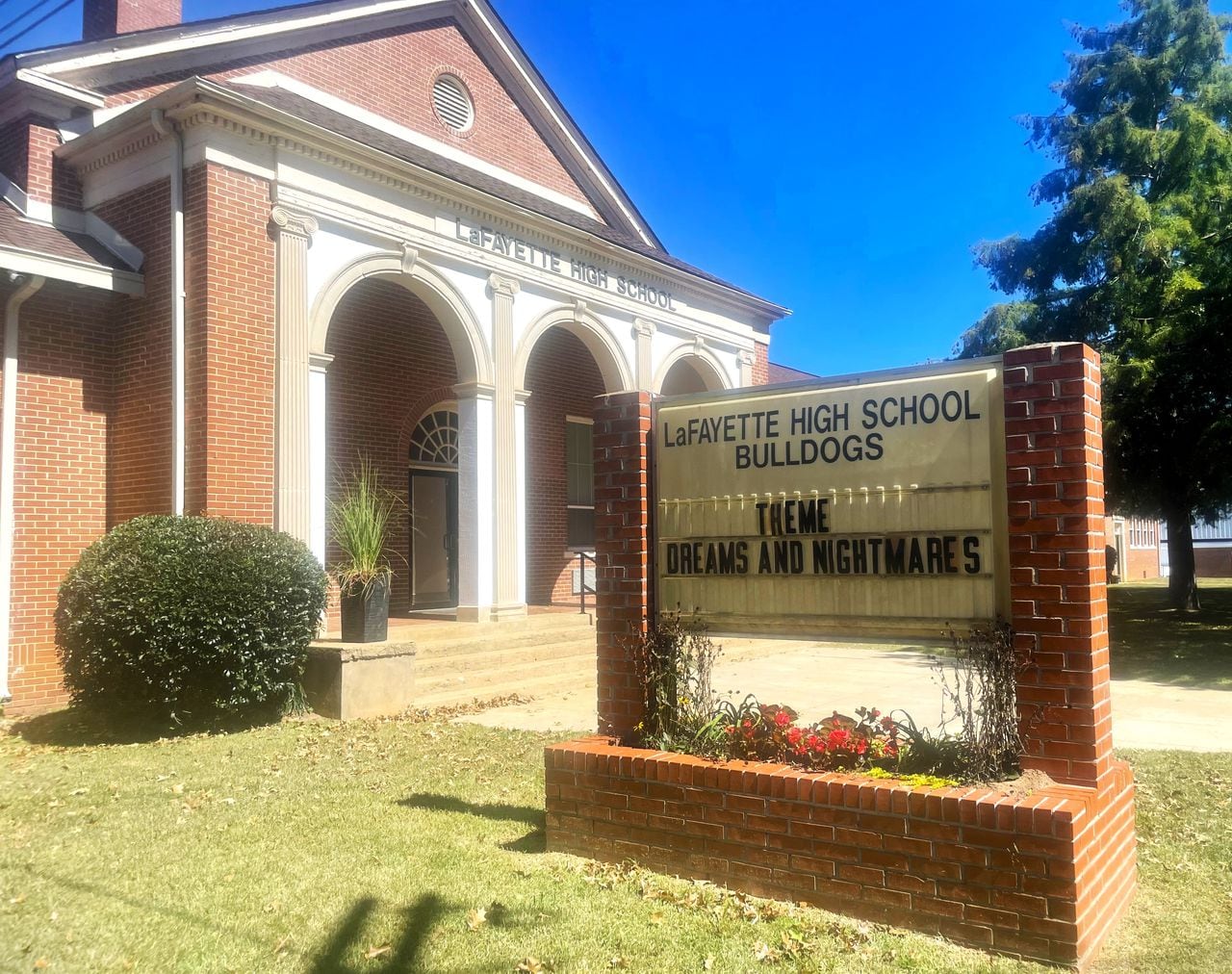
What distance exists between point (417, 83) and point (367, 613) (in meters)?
8.85

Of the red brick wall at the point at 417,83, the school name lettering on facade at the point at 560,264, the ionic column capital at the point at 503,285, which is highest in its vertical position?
the red brick wall at the point at 417,83

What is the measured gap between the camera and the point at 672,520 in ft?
16.6

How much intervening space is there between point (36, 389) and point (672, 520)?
7.64 metres

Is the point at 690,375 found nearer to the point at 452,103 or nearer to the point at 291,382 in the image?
the point at 452,103

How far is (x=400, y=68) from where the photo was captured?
46.4ft

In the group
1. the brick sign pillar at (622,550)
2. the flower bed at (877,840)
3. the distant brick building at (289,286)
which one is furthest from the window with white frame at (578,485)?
the flower bed at (877,840)

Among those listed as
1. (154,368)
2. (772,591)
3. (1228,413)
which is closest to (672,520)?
(772,591)

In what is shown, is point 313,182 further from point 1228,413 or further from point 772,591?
point 1228,413

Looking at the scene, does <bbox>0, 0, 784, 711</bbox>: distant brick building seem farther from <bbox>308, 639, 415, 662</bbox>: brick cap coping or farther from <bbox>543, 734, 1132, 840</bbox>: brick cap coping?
<bbox>543, 734, 1132, 840</bbox>: brick cap coping

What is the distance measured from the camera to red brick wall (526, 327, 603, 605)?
1606cm

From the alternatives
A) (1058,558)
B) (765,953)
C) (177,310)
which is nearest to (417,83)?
(177,310)

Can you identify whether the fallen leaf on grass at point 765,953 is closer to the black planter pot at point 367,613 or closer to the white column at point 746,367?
the black planter pot at point 367,613

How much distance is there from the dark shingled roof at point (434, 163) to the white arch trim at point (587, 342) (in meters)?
1.19

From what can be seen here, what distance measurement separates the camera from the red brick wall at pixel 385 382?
13.2 meters
